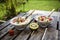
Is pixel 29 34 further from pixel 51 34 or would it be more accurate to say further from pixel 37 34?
pixel 51 34

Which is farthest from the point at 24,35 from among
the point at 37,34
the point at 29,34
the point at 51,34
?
the point at 51,34

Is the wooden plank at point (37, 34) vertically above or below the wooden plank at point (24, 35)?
below

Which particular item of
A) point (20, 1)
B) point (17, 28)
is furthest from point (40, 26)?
point (20, 1)

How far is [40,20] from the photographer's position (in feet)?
6.62

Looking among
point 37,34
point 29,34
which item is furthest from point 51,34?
point 29,34

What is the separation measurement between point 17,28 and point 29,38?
0.32m

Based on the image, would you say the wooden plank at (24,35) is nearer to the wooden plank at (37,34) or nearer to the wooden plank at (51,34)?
the wooden plank at (37,34)

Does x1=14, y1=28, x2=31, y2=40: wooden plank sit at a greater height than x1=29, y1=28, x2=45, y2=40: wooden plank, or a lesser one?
greater

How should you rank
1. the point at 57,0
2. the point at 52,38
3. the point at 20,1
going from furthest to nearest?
the point at 57,0, the point at 20,1, the point at 52,38

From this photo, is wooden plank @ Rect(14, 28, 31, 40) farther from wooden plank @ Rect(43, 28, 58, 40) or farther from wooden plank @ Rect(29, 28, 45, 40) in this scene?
wooden plank @ Rect(43, 28, 58, 40)

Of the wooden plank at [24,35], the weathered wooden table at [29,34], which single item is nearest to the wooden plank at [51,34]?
the weathered wooden table at [29,34]

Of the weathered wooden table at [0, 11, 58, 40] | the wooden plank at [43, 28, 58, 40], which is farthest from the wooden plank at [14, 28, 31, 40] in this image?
the wooden plank at [43, 28, 58, 40]

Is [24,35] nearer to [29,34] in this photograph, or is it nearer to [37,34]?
[29,34]

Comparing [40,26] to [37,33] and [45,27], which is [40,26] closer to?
[45,27]
